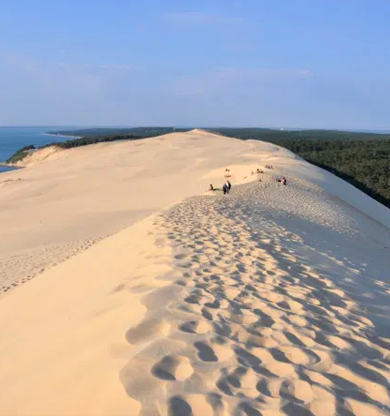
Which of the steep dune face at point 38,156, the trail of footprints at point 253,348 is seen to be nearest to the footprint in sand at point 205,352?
the trail of footprints at point 253,348

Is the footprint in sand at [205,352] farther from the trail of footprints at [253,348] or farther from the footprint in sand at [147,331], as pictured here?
the footprint in sand at [147,331]

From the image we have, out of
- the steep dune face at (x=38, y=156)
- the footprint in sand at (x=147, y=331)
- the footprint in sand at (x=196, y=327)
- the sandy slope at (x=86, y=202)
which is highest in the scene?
the footprint in sand at (x=147, y=331)

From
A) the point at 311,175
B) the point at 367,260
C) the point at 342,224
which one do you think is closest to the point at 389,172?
the point at 311,175

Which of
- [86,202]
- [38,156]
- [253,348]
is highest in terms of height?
[253,348]

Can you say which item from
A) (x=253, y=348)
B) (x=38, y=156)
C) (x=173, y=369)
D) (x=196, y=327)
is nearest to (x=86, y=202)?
(x=196, y=327)

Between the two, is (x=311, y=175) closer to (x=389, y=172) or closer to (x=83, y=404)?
(x=389, y=172)

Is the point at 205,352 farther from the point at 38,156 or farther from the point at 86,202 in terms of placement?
the point at 38,156

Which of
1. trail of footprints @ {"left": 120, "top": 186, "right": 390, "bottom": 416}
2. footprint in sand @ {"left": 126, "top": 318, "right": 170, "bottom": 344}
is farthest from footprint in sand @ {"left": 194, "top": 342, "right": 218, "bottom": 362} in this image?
footprint in sand @ {"left": 126, "top": 318, "right": 170, "bottom": 344}

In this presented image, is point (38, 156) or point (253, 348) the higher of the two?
point (253, 348)

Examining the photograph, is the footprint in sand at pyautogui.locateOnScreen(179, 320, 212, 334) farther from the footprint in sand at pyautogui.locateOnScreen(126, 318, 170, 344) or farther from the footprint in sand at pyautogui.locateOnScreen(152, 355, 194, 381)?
the footprint in sand at pyautogui.locateOnScreen(152, 355, 194, 381)
